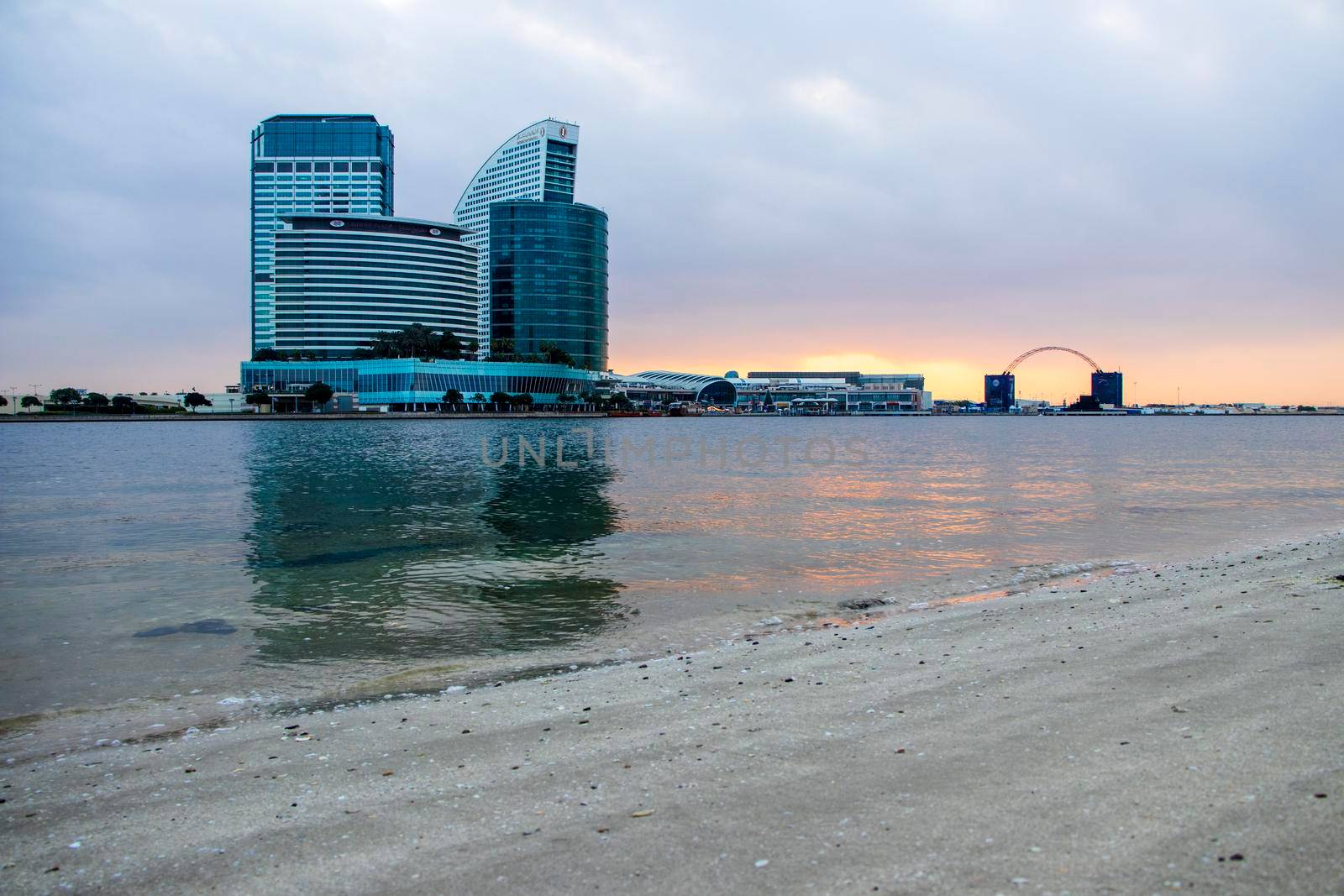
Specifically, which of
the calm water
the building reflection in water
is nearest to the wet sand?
the calm water

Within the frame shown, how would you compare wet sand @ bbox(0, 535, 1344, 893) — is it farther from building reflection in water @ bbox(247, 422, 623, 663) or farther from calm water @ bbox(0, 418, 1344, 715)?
building reflection in water @ bbox(247, 422, 623, 663)

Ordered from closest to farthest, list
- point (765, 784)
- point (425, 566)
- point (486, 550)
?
1. point (765, 784)
2. point (425, 566)
3. point (486, 550)

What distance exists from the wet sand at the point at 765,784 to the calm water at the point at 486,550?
12.4 ft

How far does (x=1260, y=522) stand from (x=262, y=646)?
1288 inches

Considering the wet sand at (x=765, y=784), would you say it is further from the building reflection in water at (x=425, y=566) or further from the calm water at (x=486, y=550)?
the building reflection in water at (x=425, y=566)

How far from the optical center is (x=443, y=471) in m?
59.3

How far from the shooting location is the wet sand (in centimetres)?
537

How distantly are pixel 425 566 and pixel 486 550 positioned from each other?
118 inches

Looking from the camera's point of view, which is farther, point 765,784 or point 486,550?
point 486,550

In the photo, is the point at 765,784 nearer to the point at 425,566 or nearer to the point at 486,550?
the point at 425,566

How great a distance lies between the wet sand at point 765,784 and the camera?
17.6 ft

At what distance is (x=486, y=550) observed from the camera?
25.6m

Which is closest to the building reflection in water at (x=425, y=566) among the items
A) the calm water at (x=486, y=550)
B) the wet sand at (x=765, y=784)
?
the calm water at (x=486, y=550)

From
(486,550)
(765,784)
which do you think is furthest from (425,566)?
(765,784)
